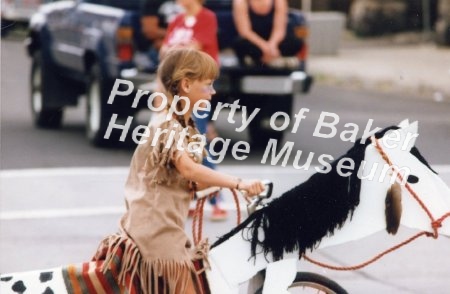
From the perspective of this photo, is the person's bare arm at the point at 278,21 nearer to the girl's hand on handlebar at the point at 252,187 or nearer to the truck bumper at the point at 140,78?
the truck bumper at the point at 140,78

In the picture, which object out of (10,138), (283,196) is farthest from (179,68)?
(10,138)

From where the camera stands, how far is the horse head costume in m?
4.91

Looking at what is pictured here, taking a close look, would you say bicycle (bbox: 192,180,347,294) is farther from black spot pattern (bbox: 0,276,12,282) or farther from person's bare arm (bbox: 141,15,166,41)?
person's bare arm (bbox: 141,15,166,41)

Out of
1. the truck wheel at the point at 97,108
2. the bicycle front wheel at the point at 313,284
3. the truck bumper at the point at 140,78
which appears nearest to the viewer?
the bicycle front wheel at the point at 313,284

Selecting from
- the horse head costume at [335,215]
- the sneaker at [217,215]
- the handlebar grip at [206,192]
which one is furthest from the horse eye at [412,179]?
the sneaker at [217,215]

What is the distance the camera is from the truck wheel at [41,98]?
14.3 meters

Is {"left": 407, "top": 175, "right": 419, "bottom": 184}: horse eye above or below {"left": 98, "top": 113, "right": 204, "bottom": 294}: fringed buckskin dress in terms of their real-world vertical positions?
above

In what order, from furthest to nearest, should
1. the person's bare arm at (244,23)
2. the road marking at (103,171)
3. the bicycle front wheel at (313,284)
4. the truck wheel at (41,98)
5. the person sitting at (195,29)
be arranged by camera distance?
1. the truck wheel at (41,98)
2. the person's bare arm at (244,23)
3. the road marking at (103,171)
4. the person sitting at (195,29)
5. the bicycle front wheel at (313,284)

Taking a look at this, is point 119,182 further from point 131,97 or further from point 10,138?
point 10,138

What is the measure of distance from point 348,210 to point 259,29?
688cm

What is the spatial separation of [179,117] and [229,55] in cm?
747

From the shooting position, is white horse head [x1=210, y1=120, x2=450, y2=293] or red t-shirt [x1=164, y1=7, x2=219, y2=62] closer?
white horse head [x1=210, y1=120, x2=450, y2=293]

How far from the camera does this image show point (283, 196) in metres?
4.99

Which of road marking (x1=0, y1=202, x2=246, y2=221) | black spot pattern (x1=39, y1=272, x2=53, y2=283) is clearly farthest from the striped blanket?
road marking (x1=0, y1=202, x2=246, y2=221)
